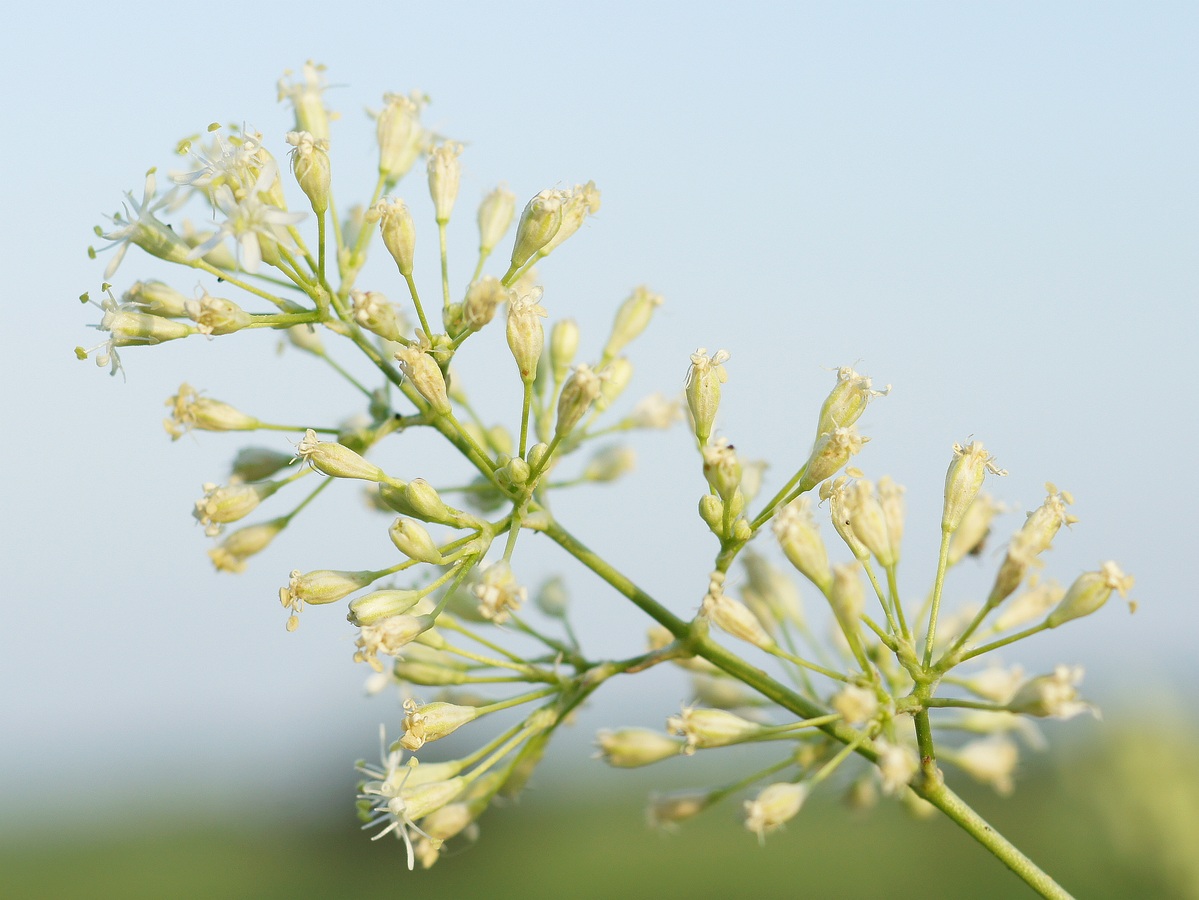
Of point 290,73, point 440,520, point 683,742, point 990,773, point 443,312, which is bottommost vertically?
point 990,773

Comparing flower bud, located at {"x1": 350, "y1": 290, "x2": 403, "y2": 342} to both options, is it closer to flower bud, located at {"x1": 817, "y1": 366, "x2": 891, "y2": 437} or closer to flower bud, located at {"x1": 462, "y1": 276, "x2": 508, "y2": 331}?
flower bud, located at {"x1": 462, "y1": 276, "x2": 508, "y2": 331}

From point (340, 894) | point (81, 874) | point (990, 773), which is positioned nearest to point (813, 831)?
point (340, 894)

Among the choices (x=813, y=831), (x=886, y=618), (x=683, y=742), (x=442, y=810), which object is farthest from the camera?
(x=813, y=831)

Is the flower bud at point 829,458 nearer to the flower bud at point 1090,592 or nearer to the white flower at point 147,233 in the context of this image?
the flower bud at point 1090,592

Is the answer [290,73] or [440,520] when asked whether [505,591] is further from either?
[290,73]

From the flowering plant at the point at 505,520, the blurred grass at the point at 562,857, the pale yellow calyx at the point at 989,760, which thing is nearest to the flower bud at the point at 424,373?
the flowering plant at the point at 505,520

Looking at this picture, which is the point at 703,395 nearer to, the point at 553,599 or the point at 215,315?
the point at 553,599

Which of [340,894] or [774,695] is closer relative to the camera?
[774,695]
